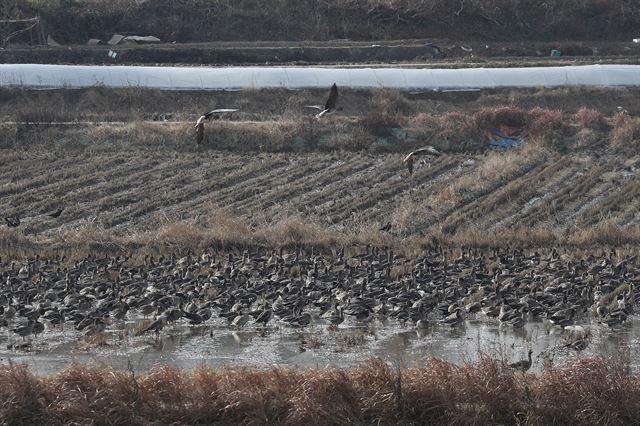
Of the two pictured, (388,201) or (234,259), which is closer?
(234,259)

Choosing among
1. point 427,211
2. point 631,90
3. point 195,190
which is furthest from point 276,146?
point 631,90

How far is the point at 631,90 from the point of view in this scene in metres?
35.0

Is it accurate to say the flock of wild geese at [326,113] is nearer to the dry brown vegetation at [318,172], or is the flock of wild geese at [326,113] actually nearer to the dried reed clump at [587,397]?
the dry brown vegetation at [318,172]

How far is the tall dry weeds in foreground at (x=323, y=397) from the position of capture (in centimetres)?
1174

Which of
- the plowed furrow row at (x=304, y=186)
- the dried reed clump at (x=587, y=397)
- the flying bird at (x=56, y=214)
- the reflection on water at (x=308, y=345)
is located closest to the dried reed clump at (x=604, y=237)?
the reflection on water at (x=308, y=345)

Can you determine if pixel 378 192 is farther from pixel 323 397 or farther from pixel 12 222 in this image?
pixel 323 397

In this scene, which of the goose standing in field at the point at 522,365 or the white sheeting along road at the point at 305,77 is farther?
the white sheeting along road at the point at 305,77

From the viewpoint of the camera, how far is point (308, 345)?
14906 millimetres

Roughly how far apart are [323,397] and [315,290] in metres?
5.53

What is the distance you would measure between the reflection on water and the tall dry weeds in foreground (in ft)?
5.36

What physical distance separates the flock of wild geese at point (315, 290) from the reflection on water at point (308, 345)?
186 millimetres

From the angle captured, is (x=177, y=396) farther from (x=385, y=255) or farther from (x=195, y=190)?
(x=195, y=190)

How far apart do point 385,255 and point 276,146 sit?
10245 millimetres

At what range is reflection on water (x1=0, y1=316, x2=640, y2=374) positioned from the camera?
→ 14141 millimetres
